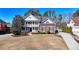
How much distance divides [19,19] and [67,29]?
80cm

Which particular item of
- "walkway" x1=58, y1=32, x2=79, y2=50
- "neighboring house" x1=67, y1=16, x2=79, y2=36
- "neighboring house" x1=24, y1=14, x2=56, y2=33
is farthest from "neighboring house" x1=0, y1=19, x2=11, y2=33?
"neighboring house" x1=67, y1=16, x2=79, y2=36

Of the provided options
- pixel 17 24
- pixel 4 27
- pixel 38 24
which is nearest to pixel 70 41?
pixel 38 24

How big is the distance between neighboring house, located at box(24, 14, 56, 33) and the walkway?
205 millimetres

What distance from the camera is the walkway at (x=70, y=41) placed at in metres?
5.59

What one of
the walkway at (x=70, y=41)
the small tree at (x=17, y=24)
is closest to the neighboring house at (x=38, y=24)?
the small tree at (x=17, y=24)

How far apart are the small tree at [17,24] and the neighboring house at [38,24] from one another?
7 cm

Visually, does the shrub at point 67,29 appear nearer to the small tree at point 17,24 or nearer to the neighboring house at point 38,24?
the neighboring house at point 38,24

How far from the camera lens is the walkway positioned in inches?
220

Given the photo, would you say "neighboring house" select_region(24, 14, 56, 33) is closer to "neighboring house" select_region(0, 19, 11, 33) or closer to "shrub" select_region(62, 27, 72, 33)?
"shrub" select_region(62, 27, 72, 33)

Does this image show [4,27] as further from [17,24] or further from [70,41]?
[70,41]

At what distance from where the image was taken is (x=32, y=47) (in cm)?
560
